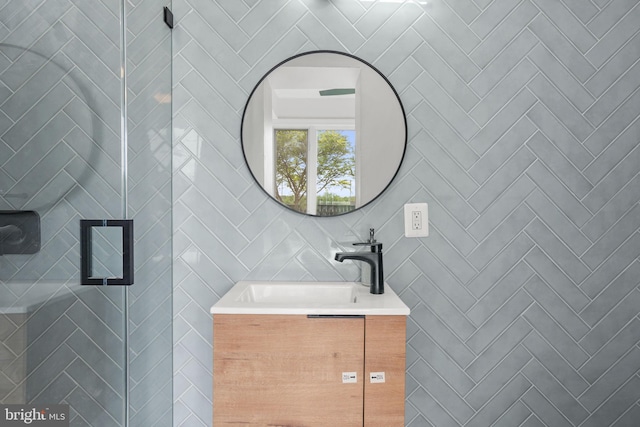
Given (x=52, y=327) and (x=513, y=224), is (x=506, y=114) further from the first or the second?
(x=52, y=327)

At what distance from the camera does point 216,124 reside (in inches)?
68.1

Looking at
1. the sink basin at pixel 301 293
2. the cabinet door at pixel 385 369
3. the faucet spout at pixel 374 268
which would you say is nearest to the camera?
the cabinet door at pixel 385 369

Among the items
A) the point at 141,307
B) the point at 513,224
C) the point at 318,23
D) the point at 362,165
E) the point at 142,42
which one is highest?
the point at 318,23

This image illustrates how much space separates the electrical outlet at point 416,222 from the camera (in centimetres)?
172

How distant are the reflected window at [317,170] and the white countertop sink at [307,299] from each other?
32 cm

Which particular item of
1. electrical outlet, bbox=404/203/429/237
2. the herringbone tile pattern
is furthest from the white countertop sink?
the herringbone tile pattern

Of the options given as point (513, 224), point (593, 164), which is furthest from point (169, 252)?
point (593, 164)

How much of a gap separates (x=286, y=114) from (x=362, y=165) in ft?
1.29

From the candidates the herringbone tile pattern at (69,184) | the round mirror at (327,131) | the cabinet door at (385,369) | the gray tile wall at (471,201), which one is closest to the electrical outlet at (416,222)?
the gray tile wall at (471,201)

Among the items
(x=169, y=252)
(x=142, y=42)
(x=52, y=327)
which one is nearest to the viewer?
(x=52, y=327)

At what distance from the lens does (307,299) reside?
165 cm

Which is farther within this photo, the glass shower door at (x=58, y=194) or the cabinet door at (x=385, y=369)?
the cabinet door at (x=385, y=369)

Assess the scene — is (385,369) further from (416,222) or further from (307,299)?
(416,222)

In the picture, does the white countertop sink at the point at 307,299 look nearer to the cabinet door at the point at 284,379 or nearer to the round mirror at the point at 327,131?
the cabinet door at the point at 284,379
